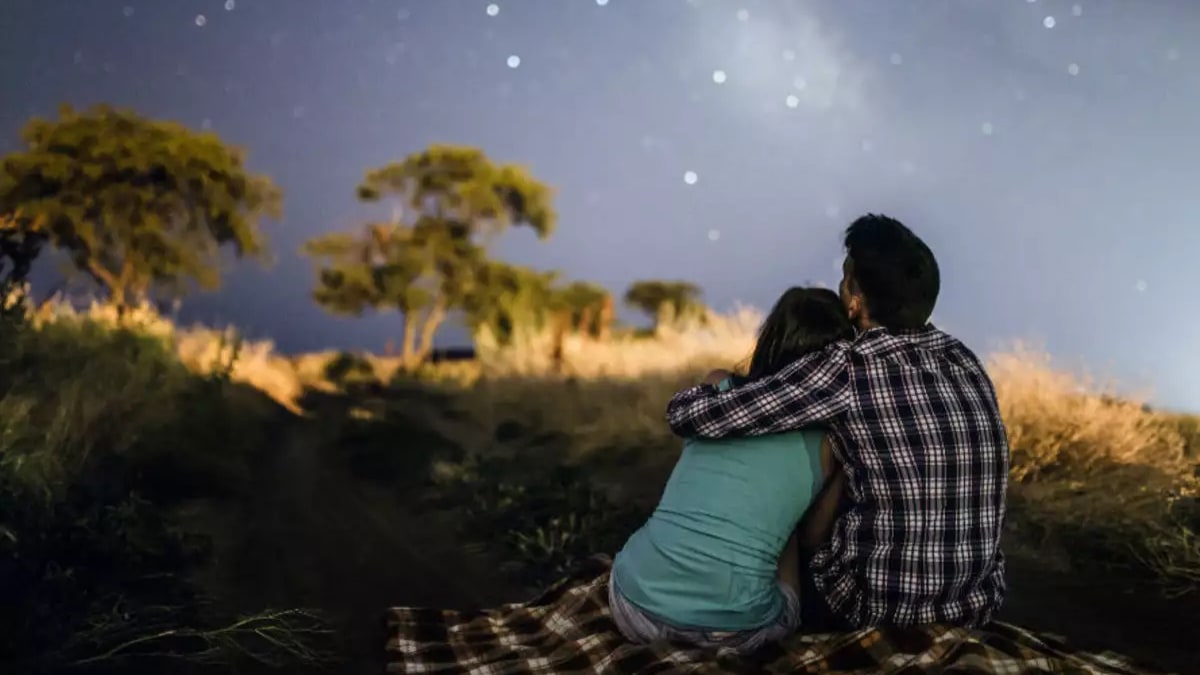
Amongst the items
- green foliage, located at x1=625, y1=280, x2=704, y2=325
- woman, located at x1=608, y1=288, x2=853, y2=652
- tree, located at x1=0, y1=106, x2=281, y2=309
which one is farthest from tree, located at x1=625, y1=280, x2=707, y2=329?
woman, located at x1=608, y1=288, x2=853, y2=652

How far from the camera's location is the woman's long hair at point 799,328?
2.08 m

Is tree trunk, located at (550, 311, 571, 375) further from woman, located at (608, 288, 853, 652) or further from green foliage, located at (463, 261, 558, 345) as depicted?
woman, located at (608, 288, 853, 652)

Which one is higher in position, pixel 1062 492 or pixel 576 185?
pixel 576 185

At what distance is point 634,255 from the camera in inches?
165

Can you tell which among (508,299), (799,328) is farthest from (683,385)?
(799,328)

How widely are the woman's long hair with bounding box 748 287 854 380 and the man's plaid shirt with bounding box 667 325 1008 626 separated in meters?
0.05

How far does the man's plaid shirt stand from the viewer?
2.00 metres

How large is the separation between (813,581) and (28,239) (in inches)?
118

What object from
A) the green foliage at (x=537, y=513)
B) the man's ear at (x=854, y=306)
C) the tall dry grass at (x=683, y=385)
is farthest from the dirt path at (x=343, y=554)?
the man's ear at (x=854, y=306)

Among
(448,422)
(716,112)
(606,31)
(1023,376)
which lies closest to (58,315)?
(448,422)

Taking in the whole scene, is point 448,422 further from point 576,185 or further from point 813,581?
point 813,581

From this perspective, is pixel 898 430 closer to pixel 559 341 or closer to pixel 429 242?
pixel 559 341

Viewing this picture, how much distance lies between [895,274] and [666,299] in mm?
2278

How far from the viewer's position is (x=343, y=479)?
3.93 meters
